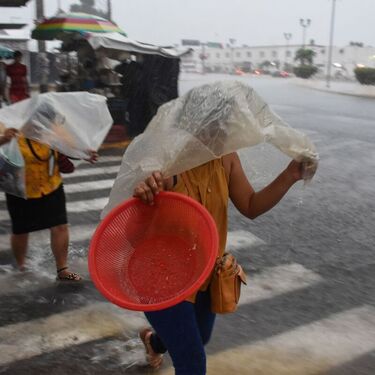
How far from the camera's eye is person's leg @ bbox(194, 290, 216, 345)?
233 centimetres

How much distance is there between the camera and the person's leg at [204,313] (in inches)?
91.6

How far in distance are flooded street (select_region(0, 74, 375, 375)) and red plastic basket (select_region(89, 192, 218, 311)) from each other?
1.86ft

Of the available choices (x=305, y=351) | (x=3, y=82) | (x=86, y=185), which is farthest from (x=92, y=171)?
(x=3, y=82)

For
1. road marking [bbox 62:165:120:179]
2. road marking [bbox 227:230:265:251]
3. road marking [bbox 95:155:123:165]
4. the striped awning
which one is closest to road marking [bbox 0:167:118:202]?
road marking [bbox 62:165:120:179]

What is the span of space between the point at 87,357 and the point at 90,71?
906cm

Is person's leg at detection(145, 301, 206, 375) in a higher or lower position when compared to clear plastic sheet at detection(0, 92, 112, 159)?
lower

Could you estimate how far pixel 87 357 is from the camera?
3.08 meters

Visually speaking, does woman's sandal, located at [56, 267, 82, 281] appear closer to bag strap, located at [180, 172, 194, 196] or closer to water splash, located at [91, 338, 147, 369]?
water splash, located at [91, 338, 147, 369]

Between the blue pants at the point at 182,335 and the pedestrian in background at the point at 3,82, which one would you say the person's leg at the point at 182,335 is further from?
the pedestrian in background at the point at 3,82

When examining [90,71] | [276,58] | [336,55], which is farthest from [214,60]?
[90,71]

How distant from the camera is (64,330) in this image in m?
3.39

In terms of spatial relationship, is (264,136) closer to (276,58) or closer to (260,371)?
(260,371)

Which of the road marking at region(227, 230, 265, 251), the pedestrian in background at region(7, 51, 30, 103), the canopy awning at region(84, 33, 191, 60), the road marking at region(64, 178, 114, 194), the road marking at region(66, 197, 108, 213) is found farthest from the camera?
the pedestrian in background at region(7, 51, 30, 103)

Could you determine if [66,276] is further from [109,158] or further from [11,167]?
[109,158]
